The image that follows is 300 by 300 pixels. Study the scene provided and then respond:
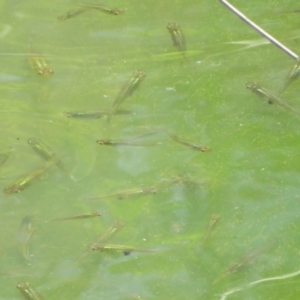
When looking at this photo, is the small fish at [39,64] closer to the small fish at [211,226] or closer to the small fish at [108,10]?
the small fish at [108,10]

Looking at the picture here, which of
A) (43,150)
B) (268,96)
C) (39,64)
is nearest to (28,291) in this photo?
(43,150)

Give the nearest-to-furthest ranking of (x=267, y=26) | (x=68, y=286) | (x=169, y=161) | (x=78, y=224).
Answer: (x=68, y=286) < (x=78, y=224) < (x=169, y=161) < (x=267, y=26)

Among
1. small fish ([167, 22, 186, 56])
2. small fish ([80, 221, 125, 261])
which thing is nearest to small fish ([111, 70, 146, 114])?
small fish ([167, 22, 186, 56])

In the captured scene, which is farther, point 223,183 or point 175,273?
point 223,183

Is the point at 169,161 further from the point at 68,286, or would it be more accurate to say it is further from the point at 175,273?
the point at 68,286

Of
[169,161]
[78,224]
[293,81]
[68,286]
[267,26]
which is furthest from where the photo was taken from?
[267,26]

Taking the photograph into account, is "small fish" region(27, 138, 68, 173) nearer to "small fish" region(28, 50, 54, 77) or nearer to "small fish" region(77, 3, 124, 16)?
"small fish" region(28, 50, 54, 77)

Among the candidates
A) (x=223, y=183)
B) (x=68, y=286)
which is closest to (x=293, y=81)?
(x=223, y=183)
